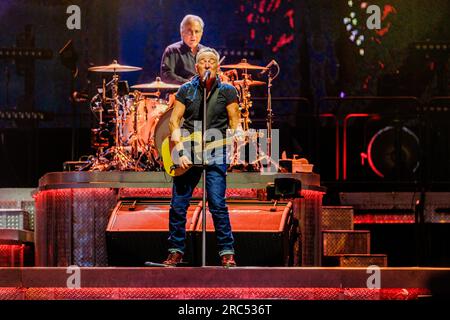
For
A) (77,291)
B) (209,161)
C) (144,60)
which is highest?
(144,60)

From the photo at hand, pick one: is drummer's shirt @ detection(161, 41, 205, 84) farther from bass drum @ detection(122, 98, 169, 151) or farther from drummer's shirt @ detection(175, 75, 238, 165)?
drummer's shirt @ detection(175, 75, 238, 165)

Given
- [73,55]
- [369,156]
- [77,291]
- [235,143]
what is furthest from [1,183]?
[77,291]

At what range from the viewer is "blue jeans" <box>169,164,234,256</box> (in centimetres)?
967

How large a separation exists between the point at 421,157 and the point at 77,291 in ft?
23.3

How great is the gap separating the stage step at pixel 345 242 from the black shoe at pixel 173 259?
3.25 meters

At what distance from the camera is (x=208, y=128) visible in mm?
9711

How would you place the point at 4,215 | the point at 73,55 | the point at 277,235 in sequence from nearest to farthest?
the point at 277,235, the point at 4,215, the point at 73,55

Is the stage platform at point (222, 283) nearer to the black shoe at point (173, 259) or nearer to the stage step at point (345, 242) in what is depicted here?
the black shoe at point (173, 259)

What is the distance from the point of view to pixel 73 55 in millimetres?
15031

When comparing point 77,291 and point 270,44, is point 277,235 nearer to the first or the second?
point 77,291

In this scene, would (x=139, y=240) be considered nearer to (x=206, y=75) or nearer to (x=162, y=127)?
(x=162, y=127)

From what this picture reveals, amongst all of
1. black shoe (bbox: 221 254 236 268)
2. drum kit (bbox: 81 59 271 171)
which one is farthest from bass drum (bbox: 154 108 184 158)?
black shoe (bbox: 221 254 236 268)

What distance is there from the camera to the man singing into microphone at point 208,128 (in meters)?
9.66

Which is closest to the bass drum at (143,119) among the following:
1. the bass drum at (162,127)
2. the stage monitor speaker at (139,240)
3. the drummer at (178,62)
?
the drummer at (178,62)
